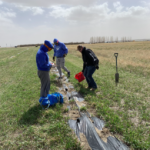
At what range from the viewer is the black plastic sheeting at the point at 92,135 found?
2.45 m

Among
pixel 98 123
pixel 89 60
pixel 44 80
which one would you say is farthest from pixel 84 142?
pixel 89 60

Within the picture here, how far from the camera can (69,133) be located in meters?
2.82

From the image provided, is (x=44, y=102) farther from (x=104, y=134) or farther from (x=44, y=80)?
(x=104, y=134)

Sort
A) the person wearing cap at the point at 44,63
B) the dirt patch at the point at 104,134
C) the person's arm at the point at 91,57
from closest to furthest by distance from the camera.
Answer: the dirt patch at the point at 104,134 → the person wearing cap at the point at 44,63 → the person's arm at the point at 91,57

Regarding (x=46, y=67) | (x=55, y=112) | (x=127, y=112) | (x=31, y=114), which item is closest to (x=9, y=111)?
(x=31, y=114)

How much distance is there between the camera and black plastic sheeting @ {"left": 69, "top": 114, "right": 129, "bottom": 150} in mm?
2451

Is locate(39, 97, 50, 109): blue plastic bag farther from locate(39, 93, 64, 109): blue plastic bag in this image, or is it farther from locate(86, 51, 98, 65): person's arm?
locate(86, 51, 98, 65): person's arm

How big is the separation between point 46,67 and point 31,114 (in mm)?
1408

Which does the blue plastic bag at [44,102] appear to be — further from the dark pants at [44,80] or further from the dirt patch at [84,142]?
the dirt patch at [84,142]

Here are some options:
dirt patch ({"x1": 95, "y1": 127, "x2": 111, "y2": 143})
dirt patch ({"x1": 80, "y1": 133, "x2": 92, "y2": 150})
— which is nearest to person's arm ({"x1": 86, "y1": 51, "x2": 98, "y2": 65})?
dirt patch ({"x1": 95, "y1": 127, "x2": 111, "y2": 143})

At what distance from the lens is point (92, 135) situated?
2762 mm

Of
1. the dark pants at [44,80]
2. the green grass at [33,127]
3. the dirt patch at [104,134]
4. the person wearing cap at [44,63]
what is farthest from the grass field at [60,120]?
the person wearing cap at [44,63]

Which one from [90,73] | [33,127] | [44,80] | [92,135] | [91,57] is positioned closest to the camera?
[92,135]

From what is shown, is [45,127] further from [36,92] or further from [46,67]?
[36,92]
